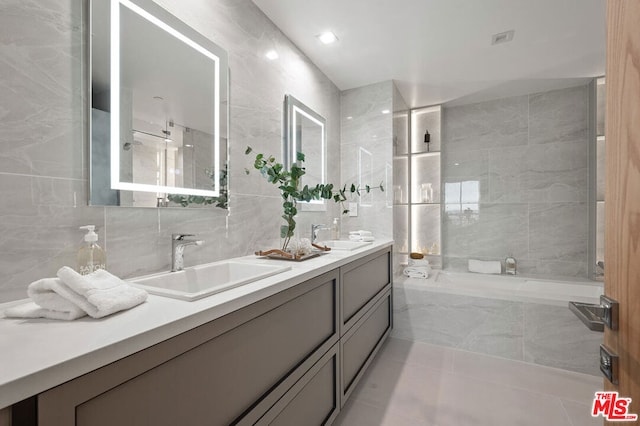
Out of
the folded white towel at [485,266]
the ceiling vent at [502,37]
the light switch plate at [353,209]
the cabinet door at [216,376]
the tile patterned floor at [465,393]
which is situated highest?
the ceiling vent at [502,37]

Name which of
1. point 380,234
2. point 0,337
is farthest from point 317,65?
point 0,337

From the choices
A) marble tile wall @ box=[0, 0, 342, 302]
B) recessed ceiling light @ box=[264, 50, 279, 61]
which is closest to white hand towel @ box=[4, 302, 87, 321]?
marble tile wall @ box=[0, 0, 342, 302]

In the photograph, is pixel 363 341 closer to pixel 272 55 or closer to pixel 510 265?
pixel 272 55

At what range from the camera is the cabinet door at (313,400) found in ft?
3.54

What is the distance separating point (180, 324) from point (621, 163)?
102 centimetres

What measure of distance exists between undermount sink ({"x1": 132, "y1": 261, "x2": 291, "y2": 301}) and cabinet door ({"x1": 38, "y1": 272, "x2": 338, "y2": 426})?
11 centimetres

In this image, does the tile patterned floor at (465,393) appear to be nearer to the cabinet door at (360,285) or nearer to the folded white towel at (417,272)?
the cabinet door at (360,285)

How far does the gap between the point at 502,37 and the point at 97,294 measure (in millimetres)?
2904

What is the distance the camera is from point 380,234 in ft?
9.50

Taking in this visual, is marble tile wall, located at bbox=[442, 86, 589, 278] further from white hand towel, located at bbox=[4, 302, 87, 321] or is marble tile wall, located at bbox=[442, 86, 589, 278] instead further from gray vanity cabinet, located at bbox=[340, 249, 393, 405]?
white hand towel, located at bbox=[4, 302, 87, 321]

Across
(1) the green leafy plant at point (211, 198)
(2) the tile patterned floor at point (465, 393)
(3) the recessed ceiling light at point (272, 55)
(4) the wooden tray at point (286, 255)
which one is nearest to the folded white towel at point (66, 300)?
(1) the green leafy plant at point (211, 198)

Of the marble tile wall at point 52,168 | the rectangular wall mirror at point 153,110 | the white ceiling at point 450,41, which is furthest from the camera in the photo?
the white ceiling at point 450,41

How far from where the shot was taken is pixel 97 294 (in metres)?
0.70

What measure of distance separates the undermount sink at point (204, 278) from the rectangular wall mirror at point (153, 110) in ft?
1.03
